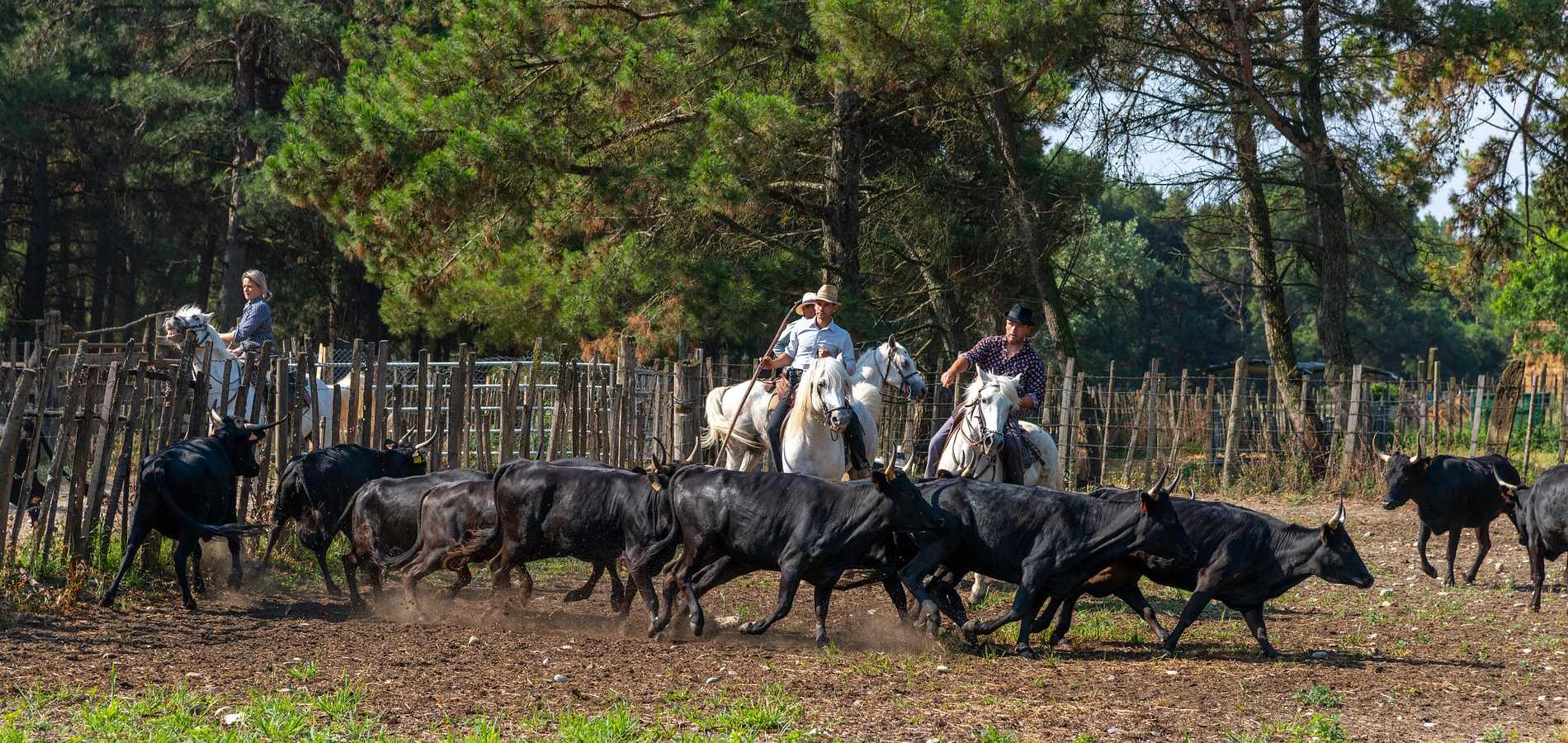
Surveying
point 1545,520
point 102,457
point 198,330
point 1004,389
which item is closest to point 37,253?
point 198,330

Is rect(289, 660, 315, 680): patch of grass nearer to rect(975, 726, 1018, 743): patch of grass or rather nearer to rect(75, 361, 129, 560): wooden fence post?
rect(975, 726, 1018, 743): patch of grass

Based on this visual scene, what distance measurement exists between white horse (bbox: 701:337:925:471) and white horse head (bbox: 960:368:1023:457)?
51.9 inches

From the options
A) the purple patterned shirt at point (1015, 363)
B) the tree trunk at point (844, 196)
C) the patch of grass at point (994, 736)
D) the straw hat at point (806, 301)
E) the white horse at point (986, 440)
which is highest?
the tree trunk at point (844, 196)

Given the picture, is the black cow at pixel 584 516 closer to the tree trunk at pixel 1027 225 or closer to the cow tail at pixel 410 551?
the cow tail at pixel 410 551

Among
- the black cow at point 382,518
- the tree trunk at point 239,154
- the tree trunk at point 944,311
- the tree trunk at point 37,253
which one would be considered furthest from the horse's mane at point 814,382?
the tree trunk at point 37,253

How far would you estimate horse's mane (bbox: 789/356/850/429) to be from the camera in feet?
33.7

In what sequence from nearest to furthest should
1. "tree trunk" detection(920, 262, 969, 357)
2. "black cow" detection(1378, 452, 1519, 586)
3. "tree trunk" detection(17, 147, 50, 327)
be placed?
"black cow" detection(1378, 452, 1519, 586) → "tree trunk" detection(920, 262, 969, 357) → "tree trunk" detection(17, 147, 50, 327)

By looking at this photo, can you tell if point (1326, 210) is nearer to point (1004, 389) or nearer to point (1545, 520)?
point (1545, 520)

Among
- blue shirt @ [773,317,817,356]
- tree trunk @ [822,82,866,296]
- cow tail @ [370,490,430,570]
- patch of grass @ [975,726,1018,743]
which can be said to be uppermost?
tree trunk @ [822,82,866,296]

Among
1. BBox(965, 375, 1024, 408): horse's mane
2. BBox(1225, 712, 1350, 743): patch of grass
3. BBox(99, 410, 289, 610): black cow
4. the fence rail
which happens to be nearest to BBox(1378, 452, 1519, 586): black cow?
the fence rail

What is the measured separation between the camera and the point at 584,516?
8.95m

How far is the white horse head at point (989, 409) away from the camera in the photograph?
33.2ft

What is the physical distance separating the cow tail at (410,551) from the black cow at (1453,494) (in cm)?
784

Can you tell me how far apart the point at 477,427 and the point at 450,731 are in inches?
322
